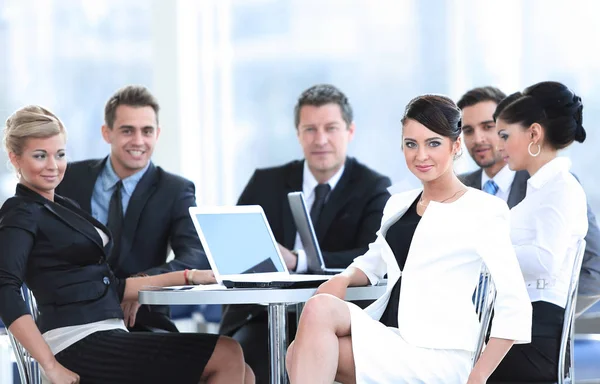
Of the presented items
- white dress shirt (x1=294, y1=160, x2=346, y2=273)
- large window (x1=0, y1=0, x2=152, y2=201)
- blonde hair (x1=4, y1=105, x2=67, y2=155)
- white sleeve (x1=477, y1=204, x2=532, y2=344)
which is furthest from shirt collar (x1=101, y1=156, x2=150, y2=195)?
large window (x1=0, y1=0, x2=152, y2=201)

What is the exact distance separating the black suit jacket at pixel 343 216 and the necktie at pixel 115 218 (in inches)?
23.2

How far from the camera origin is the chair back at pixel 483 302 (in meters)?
2.75

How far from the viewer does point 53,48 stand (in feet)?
20.3

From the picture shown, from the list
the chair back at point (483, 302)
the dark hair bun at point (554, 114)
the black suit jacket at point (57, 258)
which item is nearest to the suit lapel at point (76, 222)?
the black suit jacket at point (57, 258)

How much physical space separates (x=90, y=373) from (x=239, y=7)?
3808 millimetres

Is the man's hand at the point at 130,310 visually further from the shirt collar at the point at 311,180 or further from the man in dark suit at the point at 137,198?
the shirt collar at the point at 311,180

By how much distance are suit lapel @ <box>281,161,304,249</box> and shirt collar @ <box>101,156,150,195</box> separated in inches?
25.2

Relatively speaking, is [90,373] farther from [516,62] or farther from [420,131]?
[516,62]

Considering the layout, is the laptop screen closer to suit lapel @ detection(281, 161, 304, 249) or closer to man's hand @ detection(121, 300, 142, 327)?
man's hand @ detection(121, 300, 142, 327)

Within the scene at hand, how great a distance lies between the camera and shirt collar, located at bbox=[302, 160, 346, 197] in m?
4.33

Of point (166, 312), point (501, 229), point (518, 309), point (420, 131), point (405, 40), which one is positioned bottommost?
point (166, 312)

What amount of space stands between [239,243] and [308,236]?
501 millimetres

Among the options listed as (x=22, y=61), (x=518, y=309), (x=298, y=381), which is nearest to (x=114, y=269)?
(x=298, y=381)

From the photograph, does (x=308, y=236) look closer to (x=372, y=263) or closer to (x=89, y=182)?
(x=372, y=263)
